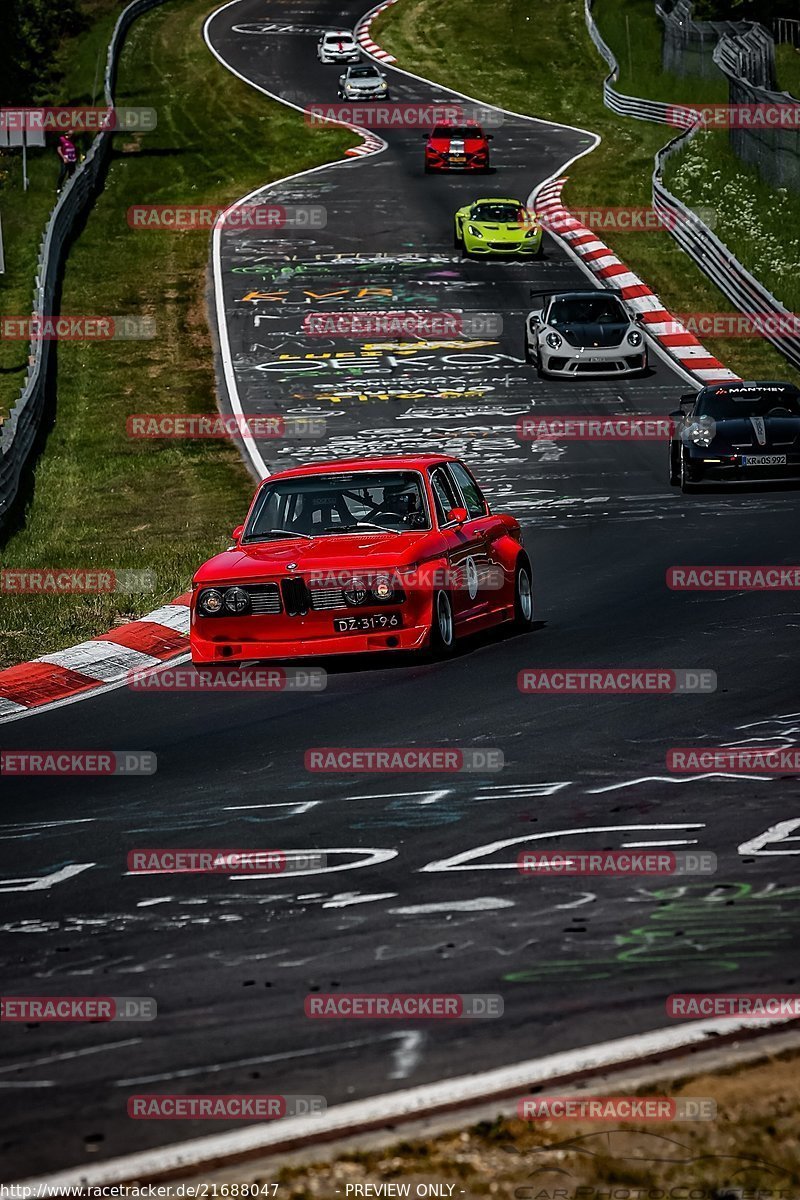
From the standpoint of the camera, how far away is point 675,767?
8695 millimetres

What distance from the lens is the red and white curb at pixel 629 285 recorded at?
100 feet

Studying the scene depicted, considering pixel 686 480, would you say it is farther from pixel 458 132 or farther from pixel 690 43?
pixel 690 43

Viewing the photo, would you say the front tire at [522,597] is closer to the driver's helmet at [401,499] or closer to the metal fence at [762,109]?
the driver's helmet at [401,499]

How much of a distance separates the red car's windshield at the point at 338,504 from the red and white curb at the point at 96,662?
109 cm

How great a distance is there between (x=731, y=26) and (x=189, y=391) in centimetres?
3622

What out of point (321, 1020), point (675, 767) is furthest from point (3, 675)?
point (321, 1020)

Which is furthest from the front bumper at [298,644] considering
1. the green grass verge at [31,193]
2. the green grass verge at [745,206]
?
the green grass verge at [745,206]

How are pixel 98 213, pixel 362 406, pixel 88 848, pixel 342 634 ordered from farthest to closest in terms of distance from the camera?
pixel 98 213, pixel 362 406, pixel 342 634, pixel 88 848

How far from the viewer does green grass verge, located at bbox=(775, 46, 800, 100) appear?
5500 centimetres

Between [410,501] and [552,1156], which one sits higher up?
[552,1156]

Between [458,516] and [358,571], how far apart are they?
152 cm

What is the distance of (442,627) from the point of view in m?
12.3

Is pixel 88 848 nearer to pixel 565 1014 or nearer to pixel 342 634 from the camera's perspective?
pixel 565 1014

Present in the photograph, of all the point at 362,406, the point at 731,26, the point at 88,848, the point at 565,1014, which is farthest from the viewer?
the point at 731,26
